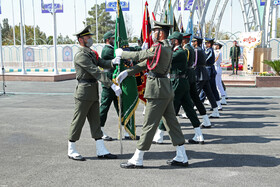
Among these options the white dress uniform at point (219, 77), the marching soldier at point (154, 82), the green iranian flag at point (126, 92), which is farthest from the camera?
the white dress uniform at point (219, 77)

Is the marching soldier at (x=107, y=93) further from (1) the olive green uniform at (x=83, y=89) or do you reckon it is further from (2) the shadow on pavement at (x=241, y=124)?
(2) the shadow on pavement at (x=241, y=124)

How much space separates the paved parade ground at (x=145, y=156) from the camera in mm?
4047

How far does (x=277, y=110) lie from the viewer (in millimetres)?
9125

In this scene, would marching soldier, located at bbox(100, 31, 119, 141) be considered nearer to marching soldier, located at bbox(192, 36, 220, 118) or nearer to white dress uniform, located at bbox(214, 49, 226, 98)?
marching soldier, located at bbox(192, 36, 220, 118)

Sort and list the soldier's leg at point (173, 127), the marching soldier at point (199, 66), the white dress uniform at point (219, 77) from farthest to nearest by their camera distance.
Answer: the white dress uniform at point (219, 77)
the marching soldier at point (199, 66)
the soldier's leg at point (173, 127)

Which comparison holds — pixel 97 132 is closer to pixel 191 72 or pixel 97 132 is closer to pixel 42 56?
pixel 191 72

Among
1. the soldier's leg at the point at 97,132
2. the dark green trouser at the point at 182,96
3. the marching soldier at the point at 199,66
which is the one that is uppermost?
the marching soldier at the point at 199,66

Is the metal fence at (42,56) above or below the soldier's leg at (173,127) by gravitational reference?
above

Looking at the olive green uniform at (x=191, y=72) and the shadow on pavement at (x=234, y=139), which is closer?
the shadow on pavement at (x=234, y=139)

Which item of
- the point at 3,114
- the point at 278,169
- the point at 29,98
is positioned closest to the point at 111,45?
the point at 278,169

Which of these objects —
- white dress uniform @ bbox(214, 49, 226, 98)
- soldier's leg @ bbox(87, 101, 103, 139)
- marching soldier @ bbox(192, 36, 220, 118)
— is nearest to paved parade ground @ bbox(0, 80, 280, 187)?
soldier's leg @ bbox(87, 101, 103, 139)

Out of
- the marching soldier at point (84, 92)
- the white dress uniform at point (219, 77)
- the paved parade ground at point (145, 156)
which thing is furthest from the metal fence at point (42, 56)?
the marching soldier at point (84, 92)

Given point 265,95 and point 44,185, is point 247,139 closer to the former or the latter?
point 44,185

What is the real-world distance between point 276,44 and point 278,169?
75.9 ft
